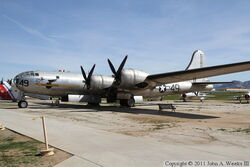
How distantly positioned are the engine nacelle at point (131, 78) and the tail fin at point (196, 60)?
484 inches

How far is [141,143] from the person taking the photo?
6.42 m

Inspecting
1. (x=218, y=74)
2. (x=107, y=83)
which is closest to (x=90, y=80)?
(x=107, y=83)

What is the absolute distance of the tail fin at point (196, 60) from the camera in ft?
96.9

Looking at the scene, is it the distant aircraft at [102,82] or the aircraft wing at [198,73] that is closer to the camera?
the aircraft wing at [198,73]

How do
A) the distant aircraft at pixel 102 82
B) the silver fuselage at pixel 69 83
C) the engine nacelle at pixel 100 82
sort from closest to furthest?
the distant aircraft at pixel 102 82 < the silver fuselage at pixel 69 83 < the engine nacelle at pixel 100 82

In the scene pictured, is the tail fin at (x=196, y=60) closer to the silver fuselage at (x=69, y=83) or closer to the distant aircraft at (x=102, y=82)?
the distant aircraft at (x=102, y=82)

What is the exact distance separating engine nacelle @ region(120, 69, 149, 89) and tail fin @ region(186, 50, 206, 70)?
12.3 metres

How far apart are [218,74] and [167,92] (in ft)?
30.9

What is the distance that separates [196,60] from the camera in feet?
97.0

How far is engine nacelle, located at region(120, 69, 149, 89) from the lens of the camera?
756 inches

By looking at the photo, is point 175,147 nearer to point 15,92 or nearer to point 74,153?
point 74,153

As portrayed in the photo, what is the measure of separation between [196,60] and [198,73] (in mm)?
13018

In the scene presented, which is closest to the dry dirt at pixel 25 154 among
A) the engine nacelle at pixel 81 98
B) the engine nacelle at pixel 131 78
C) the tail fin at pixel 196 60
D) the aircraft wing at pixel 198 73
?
the engine nacelle at pixel 131 78

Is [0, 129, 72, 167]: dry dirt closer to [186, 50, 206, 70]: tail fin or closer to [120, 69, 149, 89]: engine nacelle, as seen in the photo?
[120, 69, 149, 89]: engine nacelle
